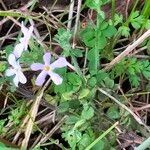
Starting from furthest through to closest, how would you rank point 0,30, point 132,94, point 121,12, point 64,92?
point 0,30 < point 121,12 < point 132,94 < point 64,92

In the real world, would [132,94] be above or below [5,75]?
below

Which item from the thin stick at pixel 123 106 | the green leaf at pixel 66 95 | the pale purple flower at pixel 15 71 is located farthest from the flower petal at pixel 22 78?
the thin stick at pixel 123 106

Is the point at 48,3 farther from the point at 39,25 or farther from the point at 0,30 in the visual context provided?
the point at 0,30

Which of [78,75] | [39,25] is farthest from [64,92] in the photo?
[39,25]

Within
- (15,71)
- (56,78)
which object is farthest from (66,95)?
(15,71)

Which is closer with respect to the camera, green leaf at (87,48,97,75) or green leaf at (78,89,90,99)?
green leaf at (78,89,90,99)

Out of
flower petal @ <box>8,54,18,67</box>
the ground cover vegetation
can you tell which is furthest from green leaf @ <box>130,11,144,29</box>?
flower petal @ <box>8,54,18,67</box>

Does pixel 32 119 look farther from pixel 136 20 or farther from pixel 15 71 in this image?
pixel 136 20

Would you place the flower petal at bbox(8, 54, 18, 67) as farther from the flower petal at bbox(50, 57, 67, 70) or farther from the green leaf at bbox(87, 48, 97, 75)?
the green leaf at bbox(87, 48, 97, 75)
